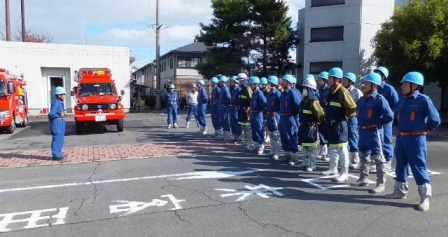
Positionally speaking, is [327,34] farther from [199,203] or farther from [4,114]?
[199,203]

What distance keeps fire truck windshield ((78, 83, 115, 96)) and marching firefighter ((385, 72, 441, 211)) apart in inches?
487

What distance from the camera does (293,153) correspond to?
901 centimetres

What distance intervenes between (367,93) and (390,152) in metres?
2.00

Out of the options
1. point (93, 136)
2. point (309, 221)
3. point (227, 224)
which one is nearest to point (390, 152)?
point (309, 221)

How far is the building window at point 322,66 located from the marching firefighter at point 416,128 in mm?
21946

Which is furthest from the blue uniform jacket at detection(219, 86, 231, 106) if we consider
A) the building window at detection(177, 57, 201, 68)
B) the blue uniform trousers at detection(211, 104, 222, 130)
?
the building window at detection(177, 57, 201, 68)

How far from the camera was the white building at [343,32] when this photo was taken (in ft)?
86.4

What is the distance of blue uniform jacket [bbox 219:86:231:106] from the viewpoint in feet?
43.0

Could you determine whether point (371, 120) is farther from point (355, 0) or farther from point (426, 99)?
point (355, 0)

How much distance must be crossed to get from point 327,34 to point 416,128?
22720mm

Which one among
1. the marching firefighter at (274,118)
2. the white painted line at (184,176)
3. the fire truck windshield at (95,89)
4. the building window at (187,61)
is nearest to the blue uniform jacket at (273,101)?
the marching firefighter at (274,118)

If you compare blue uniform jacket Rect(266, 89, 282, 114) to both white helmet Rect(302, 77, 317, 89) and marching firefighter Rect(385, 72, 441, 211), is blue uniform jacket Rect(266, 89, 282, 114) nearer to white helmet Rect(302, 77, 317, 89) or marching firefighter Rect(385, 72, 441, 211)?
white helmet Rect(302, 77, 317, 89)

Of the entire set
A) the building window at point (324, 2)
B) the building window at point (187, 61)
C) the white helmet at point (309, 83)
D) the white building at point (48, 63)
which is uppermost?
the building window at point (324, 2)

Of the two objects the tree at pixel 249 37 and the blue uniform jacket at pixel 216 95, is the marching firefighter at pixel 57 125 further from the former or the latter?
the tree at pixel 249 37
